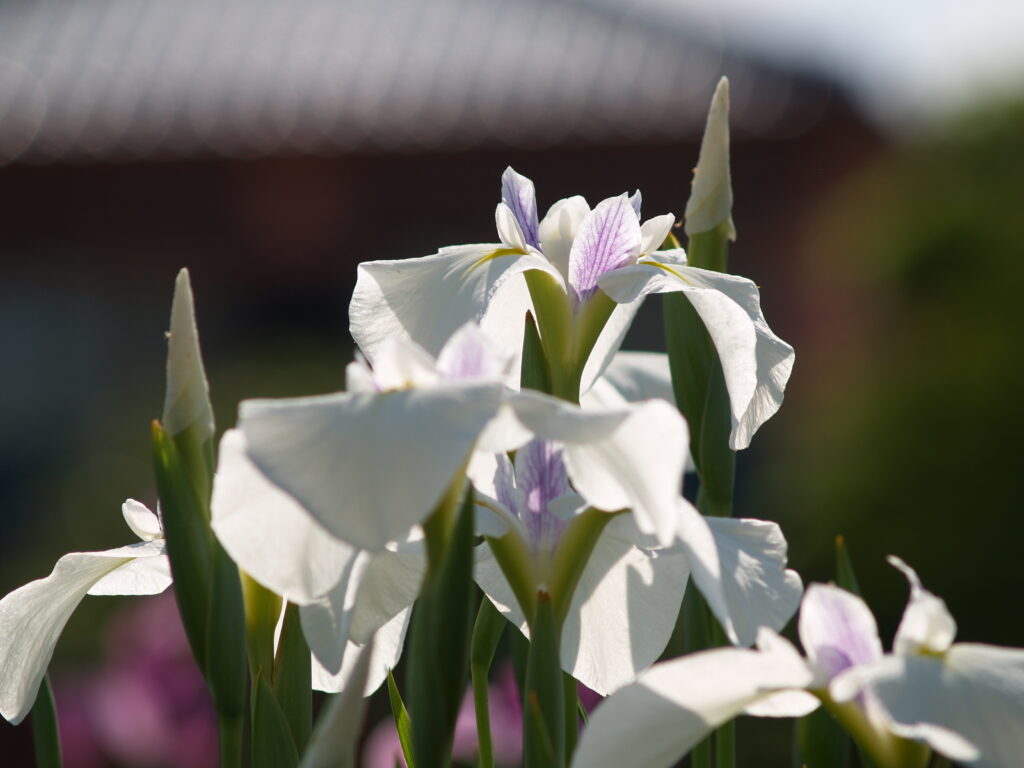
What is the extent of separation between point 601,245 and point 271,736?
0.26 m

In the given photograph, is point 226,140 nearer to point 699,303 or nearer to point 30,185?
point 30,185

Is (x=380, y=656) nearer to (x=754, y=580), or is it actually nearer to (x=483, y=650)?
(x=483, y=650)

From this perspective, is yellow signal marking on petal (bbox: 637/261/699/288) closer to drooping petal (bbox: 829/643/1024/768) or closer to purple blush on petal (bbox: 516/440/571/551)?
purple blush on petal (bbox: 516/440/571/551)

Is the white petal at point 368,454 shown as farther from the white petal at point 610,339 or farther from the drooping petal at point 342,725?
the white petal at point 610,339

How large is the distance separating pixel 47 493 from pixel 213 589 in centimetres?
331

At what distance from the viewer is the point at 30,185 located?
16.0ft

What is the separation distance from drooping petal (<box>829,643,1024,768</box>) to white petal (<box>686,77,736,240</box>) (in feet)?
0.93

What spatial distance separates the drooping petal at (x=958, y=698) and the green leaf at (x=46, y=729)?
386 millimetres

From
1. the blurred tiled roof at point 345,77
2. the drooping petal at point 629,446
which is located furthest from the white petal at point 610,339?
the blurred tiled roof at point 345,77

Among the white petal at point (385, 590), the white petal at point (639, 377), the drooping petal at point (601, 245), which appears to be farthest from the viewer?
the white petal at point (639, 377)

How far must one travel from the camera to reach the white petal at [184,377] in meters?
0.50

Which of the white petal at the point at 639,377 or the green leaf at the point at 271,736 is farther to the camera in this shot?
the white petal at the point at 639,377

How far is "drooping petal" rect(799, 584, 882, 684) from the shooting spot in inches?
16.4

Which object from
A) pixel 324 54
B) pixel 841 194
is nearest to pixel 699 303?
pixel 841 194
